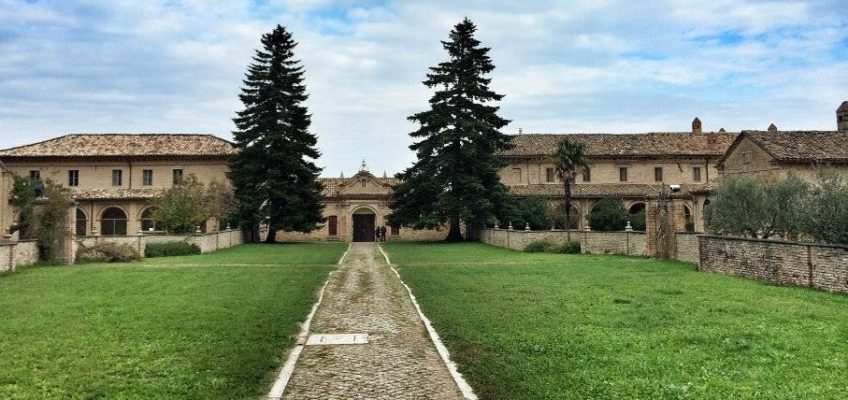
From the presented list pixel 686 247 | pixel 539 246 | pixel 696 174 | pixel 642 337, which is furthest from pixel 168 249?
pixel 696 174

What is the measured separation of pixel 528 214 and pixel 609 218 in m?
5.95

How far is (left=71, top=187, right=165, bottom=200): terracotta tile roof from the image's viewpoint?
5097 centimetres

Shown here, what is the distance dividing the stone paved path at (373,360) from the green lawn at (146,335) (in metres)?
0.49

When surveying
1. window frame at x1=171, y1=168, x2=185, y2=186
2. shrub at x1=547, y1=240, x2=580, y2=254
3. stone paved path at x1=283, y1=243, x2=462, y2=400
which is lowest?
stone paved path at x1=283, y1=243, x2=462, y2=400

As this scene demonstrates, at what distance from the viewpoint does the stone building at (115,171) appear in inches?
2025

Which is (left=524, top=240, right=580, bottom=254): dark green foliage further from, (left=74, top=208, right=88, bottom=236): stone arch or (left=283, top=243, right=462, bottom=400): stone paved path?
(left=74, top=208, right=88, bottom=236): stone arch

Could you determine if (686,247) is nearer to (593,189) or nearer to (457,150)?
(457,150)

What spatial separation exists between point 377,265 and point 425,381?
714 inches

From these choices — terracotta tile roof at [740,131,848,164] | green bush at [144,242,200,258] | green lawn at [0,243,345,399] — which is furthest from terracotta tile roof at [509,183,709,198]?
green lawn at [0,243,345,399]

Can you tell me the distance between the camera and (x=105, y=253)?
28250 millimetres

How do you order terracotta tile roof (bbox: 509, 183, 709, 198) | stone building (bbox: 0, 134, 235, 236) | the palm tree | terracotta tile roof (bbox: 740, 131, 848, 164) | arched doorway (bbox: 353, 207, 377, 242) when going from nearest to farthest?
the palm tree → terracotta tile roof (bbox: 740, 131, 848, 164) → stone building (bbox: 0, 134, 235, 236) → terracotta tile roof (bbox: 509, 183, 709, 198) → arched doorway (bbox: 353, 207, 377, 242)

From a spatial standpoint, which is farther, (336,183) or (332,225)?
(336,183)

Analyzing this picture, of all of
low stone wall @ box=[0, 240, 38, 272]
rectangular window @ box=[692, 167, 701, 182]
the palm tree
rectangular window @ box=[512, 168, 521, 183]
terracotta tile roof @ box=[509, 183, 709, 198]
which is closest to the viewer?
low stone wall @ box=[0, 240, 38, 272]

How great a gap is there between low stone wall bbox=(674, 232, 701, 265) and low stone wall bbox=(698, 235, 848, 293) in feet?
10.6
